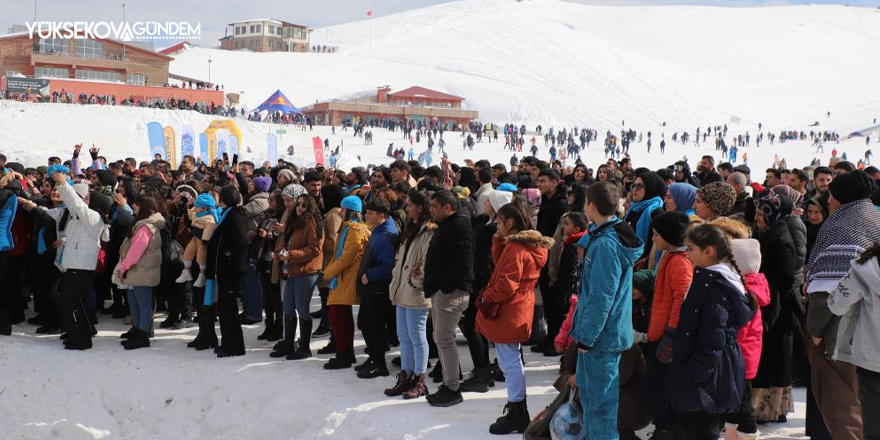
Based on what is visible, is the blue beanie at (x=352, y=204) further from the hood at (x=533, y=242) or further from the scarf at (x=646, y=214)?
the scarf at (x=646, y=214)

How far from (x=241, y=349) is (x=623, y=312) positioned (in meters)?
4.84

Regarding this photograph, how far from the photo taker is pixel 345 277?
7.55m

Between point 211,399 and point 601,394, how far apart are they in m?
4.28

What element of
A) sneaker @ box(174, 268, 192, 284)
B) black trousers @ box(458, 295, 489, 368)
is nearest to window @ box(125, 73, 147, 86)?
sneaker @ box(174, 268, 192, 284)

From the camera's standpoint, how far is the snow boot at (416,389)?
6.60 m

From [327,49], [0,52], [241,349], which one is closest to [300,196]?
[241,349]

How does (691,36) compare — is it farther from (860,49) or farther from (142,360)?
(142,360)

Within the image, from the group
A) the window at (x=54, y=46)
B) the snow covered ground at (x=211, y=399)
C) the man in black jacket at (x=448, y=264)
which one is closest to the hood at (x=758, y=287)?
the snow covered ground at (x=211, y=399)

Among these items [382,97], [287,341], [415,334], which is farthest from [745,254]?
[382,97]

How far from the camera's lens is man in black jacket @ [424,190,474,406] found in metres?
6.13

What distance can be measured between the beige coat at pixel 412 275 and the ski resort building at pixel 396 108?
60.6 m

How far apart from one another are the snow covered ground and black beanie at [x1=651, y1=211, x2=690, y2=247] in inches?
66.8

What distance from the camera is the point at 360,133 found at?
1972 inches

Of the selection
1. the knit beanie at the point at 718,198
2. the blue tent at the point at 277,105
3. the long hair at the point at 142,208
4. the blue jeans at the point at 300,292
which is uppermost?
the blue tent at the point at 277,105
